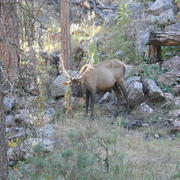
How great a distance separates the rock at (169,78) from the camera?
1141 cm

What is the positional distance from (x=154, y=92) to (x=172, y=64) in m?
1.82

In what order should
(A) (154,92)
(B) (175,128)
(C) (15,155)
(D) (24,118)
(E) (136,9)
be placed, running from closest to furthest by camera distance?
(D) (24,118) → (C) (15,155) → (B) (175,128) → (A) (154,92) → (E) (136,9)

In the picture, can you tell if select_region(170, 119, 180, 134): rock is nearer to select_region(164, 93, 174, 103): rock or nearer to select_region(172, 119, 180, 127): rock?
select_region(172, 119, 180, 127): rock

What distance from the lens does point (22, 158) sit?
22.4ft

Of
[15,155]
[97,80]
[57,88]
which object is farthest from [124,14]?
[15,155]

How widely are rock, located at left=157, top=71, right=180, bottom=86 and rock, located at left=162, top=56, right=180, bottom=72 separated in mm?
332

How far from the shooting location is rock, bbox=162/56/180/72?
1196 cm

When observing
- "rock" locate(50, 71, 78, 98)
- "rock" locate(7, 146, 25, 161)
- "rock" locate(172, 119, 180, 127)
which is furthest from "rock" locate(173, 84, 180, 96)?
"rock" locate(7, 146, 25, 161)

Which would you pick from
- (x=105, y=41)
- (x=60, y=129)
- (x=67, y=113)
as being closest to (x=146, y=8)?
(x=105, y=41)

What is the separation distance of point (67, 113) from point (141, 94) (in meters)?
2.26

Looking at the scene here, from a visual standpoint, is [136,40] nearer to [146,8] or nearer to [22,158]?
[146,8]

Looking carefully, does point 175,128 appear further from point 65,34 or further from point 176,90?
point 65,34

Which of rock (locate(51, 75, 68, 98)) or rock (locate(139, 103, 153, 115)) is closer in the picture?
rock (locate(139, 103, 153, 115))

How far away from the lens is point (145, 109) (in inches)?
413
